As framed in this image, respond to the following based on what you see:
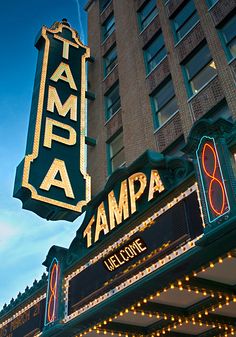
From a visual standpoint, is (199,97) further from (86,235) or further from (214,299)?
(214,299)

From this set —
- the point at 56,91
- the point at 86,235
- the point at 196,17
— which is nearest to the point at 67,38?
the point at 56,91

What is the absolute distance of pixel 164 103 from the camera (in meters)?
18.0

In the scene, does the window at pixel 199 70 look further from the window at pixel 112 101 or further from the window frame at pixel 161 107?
the window at pixel 112 101

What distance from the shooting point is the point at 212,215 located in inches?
324

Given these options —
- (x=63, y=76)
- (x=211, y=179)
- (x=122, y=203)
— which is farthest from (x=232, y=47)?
(x=211, y=179)

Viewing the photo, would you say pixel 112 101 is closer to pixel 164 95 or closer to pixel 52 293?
pixel 164 95

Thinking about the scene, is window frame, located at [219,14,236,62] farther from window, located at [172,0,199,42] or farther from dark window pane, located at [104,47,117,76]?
dark window pane, located at [104,47,117,76]

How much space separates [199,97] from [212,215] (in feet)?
27.5

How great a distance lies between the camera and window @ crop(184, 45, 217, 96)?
16.2 m

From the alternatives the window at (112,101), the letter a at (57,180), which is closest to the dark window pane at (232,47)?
the letter a at (57,180)

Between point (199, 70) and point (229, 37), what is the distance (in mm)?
1610

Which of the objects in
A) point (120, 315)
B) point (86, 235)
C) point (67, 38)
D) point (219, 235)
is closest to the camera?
point (219, 235)

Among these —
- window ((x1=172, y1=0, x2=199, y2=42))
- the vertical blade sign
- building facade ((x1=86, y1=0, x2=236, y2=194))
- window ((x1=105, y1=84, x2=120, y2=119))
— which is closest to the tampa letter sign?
the vertical blade sign

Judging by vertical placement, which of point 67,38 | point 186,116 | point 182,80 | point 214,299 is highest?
point 67,38
